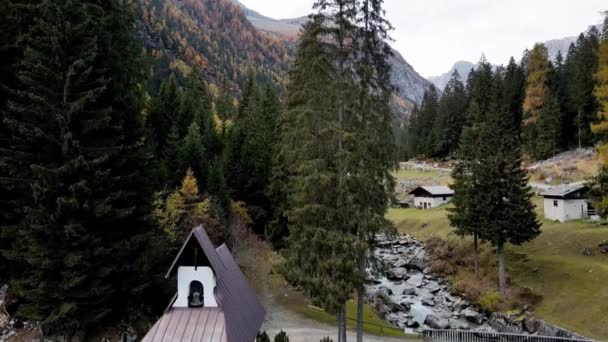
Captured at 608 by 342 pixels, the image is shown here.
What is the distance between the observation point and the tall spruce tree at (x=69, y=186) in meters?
17.3

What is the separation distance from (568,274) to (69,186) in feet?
118

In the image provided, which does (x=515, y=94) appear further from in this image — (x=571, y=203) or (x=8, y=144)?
(x=8, y=144)

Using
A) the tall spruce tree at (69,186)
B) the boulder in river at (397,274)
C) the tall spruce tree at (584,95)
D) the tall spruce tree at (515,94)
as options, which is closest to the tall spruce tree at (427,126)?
the tall spruce tree at (515,94)

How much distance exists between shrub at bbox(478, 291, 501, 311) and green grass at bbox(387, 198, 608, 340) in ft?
9.41

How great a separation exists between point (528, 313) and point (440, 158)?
71.5 m

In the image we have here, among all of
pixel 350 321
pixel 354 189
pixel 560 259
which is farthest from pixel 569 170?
pixel 354 189

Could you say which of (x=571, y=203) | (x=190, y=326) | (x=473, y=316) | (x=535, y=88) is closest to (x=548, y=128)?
(x=535, y=88)

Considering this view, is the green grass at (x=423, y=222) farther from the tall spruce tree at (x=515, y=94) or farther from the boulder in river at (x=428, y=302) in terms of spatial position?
the tall spruce tree at (x=515, y=94)

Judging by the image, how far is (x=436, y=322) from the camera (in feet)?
101

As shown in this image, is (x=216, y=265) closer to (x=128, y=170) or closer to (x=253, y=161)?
(x=128, y=170)

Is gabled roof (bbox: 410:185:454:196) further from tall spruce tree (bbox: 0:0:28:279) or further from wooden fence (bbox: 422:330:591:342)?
tall spruce tree (bbox: 0:0:28:279)

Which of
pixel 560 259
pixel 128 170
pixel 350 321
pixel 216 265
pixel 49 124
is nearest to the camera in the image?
pixel 216 265

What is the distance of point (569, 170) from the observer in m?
60.3

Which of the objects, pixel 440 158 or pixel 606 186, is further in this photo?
pixel 440 158
